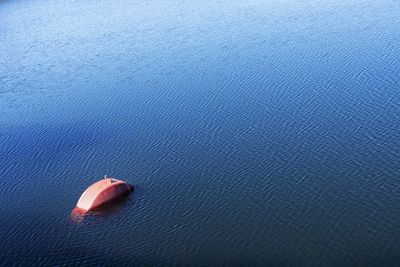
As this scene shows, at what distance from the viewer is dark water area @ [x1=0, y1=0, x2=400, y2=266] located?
21828mm

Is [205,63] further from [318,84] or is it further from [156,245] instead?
[156,245]

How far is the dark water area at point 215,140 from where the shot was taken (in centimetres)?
2183

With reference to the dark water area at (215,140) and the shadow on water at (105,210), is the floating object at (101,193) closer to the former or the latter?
the shadow on water at (105,210)

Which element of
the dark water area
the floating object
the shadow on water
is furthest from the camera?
the floating object

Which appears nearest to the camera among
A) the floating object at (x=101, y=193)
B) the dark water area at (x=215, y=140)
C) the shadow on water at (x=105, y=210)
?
the dark water area at (x=215, y=140)

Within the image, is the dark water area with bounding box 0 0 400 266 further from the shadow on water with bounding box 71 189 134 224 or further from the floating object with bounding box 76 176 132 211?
the floating object with bounding box 76 176 132 211

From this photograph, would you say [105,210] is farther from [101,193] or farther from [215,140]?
[215,140]

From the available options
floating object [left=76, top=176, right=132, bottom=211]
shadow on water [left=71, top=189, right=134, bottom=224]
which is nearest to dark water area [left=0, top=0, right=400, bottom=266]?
shadow on water [left=71, top=189, right=134, bottom=224]

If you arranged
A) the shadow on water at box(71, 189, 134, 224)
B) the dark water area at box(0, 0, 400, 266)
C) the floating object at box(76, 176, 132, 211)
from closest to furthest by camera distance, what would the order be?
the dark water area at box(0, 0, 400, 266) → the shadow on water at box(71, 189, 134, 224) → the floating object at box(76, 176, 132, 211)

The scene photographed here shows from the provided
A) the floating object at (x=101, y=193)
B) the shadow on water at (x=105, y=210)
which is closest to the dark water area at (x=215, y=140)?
the shadow on water at (x=105, y=210)

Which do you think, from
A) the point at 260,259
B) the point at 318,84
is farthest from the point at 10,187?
the point at 318,84

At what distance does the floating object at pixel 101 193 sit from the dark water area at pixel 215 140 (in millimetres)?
516

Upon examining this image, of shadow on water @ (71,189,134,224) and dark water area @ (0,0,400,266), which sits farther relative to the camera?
shadow on water @ (71,189,134,224)

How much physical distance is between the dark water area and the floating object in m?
0.52
